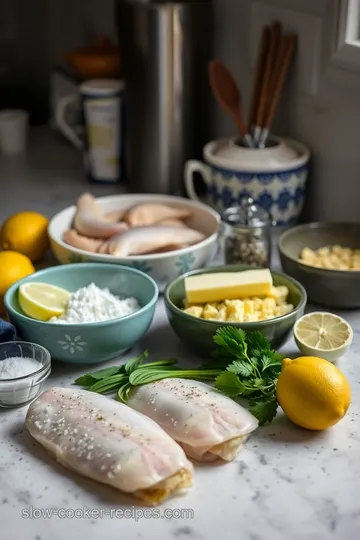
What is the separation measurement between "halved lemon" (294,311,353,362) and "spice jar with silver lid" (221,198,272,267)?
22 cm

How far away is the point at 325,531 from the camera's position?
2.38 feet

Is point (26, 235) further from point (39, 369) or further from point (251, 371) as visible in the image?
point (251, 371)

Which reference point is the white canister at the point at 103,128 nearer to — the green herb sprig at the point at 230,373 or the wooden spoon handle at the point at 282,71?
the wooden spoon handle at the point at 282,71

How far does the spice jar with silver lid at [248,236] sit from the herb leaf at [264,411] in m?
0.36

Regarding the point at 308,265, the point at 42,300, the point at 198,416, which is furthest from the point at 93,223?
the point at 198,416

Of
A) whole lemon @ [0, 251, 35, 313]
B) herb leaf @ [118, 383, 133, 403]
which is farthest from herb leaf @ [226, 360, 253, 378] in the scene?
whole lemon @ [0, 251, 35, 313]

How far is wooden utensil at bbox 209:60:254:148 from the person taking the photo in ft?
4.52

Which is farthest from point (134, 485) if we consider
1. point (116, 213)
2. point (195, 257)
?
point (116, 213)

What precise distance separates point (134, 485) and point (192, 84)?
95 cm

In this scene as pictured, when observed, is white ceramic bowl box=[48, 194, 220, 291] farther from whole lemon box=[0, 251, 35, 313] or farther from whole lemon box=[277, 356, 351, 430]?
whole lemon box=[277, 356, 351, 430]

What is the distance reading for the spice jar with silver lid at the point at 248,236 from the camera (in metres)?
1.20

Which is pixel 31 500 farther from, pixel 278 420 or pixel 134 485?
pixel 278 420

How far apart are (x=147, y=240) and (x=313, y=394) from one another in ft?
1.41

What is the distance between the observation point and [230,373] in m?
0.89
